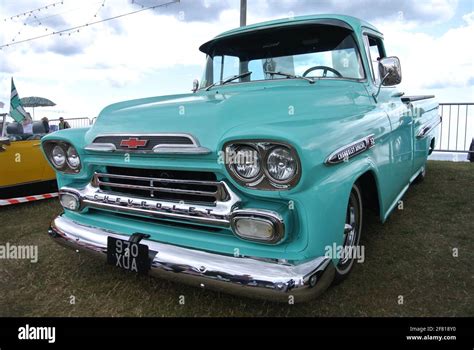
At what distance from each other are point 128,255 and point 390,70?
2.34 m

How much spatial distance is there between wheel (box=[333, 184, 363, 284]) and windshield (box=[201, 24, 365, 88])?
3.31 ft

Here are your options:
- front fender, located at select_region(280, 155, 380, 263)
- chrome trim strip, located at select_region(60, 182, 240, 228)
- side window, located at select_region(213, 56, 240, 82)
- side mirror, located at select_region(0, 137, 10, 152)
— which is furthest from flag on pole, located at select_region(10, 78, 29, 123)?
front fender, located at select_region(280, 155, 380, 263)

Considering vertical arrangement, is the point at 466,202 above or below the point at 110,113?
below

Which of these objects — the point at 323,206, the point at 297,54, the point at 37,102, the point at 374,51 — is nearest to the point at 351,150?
the point at 323,206

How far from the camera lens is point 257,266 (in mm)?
1897

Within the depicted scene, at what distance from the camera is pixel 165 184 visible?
2.30m

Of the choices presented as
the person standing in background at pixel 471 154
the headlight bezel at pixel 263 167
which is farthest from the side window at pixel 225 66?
the person standing in background at pixel 471 154

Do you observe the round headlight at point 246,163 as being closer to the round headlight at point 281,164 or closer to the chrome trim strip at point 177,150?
the round headlight at point 281,164

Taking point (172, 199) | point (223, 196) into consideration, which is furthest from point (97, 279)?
point (223, 196)

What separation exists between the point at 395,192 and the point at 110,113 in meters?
2.37

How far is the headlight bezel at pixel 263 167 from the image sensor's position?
1.81m

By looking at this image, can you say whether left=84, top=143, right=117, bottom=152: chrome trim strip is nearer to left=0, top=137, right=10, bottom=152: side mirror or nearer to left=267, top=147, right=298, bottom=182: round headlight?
left=267, top=147, right=298, bottom=182: round headlight

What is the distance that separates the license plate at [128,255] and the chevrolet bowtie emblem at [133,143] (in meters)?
0.56
